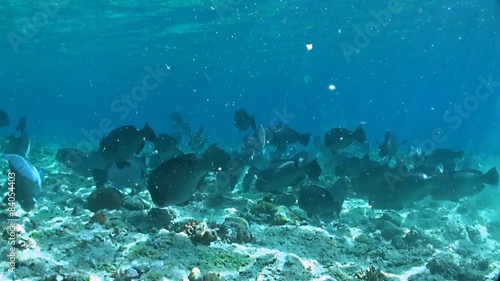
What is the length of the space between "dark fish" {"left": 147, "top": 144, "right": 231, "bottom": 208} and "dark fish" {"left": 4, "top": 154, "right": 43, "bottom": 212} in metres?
1.75

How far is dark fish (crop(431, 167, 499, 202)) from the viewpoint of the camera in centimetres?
899

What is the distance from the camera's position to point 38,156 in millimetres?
16844

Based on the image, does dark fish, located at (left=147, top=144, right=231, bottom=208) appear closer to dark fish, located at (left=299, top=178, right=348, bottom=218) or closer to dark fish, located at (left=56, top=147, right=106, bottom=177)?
dark fish, located at (left=299, top=178, right=348, bottom=218)

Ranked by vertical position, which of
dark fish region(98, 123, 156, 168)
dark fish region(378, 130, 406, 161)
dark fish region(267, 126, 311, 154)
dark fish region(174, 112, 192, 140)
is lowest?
dark fish region(98, 123, 156, 168)

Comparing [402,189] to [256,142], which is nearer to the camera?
[402,189]

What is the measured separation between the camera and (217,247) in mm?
5805

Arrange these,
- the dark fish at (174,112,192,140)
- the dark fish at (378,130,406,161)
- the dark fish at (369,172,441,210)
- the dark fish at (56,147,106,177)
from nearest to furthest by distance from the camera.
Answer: the dark fish at (369,172,441,210), the dark fish at (56,147,106,177), the dark fish at (378,130,406,161), the dark fish at (174,112,192,140)

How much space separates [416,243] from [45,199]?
26.6 feet

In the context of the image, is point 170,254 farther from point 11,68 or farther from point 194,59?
point 11,68

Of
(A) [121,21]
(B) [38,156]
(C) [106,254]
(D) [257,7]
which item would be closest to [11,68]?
(A) [121,21]

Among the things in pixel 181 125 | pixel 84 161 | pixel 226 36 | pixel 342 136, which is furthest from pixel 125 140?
pixel 226 36

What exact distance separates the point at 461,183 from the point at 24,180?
8750 millimetres

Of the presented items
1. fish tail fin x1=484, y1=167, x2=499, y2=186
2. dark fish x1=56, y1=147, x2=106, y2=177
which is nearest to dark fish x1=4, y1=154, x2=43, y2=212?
dark fish x1=56, y1=147, x2=106, y2=177

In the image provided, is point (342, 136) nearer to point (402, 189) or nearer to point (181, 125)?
point (402, 189)
